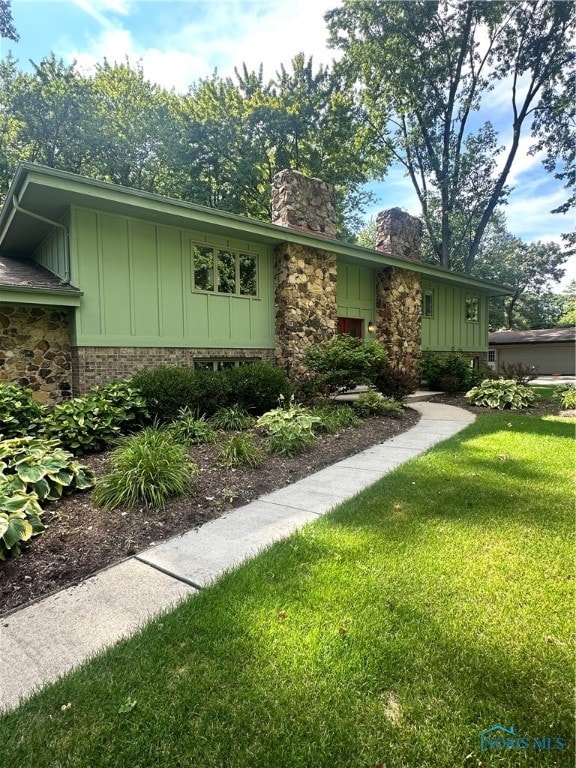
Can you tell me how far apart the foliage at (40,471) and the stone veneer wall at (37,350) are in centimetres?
348

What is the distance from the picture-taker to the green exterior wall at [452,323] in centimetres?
1525

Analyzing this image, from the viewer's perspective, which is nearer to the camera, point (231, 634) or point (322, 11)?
point (231, 634)

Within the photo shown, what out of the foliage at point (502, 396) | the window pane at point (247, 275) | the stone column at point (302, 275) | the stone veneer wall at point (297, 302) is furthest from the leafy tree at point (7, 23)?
the foliage at point (502, 396)

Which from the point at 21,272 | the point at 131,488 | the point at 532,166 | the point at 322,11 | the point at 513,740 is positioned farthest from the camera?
the point at 532,166

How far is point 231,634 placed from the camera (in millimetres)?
2236

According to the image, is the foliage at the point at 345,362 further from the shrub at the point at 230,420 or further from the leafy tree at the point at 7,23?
the leafy tree at the point at 7,23

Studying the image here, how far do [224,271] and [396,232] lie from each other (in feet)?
23.3

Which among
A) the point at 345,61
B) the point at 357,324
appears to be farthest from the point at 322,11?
the point at 357,324

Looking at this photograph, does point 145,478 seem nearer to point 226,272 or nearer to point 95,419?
point 95,419

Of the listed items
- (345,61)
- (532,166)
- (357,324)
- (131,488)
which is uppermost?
(345,61)

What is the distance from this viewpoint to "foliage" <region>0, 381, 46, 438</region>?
5645 millimetres

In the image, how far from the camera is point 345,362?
9000 mm

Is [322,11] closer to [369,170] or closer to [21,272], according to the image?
[369,170]

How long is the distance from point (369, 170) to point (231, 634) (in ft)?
79.1
